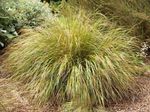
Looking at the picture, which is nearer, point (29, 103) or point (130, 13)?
point (29, 103)

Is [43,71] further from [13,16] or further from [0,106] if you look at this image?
[13,16]

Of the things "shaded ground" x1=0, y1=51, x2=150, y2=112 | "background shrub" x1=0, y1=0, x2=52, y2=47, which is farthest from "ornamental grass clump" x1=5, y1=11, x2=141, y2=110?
"background shrub" x1=0, y1=0, x2=52, y2=47

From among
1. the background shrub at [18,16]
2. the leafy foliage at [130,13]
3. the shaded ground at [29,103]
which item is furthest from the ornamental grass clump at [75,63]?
the leafy foliage at [130,13]

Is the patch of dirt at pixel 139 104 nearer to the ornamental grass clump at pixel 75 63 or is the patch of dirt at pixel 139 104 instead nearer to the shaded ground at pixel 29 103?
the shaded ground at pixel 29 103

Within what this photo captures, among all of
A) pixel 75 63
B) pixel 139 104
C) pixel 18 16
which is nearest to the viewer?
pixel 139 104

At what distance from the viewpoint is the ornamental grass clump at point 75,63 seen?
4.26m

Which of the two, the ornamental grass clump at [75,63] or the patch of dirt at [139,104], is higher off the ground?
the ornamental grass clump at [75,63]

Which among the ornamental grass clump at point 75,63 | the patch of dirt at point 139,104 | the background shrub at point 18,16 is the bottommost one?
the patch of dirt at point 139,104

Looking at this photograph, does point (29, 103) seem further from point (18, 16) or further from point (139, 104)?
point (18, 16)

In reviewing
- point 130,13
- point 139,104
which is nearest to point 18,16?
point 130,13

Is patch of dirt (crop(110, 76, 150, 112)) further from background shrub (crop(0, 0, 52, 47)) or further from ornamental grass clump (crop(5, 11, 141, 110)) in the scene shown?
background shrub (crop(0, 0, 52, 47))

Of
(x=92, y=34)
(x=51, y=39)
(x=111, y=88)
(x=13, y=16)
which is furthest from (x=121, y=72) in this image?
(x=13, y=16)

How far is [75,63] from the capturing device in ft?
14.7

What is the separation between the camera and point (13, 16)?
5.79 m
